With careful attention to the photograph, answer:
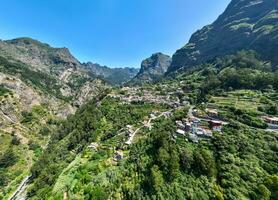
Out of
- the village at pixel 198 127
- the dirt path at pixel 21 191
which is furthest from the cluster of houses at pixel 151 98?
the dirt path at pixel 21 191

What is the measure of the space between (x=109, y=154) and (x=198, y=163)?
81.6 ft

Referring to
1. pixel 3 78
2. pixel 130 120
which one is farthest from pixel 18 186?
pixel 3 78

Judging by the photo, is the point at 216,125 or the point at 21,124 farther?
the point at 21,124

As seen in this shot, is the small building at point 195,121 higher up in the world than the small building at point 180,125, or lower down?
lower down

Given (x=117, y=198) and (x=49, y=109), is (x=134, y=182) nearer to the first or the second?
(x=117, y=198)

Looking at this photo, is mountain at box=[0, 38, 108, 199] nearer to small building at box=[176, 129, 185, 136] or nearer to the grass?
small building at box=[176, 129, 185, 136]

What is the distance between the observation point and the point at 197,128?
6438 centimetres

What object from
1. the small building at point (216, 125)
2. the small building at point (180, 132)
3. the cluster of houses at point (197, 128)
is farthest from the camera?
the small building at point (216, 125)

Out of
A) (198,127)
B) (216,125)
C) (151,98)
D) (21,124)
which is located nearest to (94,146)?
(198,127)

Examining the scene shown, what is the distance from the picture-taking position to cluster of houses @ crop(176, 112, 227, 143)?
6047cm

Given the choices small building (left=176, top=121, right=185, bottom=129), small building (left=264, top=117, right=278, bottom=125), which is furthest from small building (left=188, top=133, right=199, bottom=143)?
small building (left=264, top=117, right=278, bottom=125)

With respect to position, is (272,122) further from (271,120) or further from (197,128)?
(197,128)

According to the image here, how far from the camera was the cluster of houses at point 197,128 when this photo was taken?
60.5 metres

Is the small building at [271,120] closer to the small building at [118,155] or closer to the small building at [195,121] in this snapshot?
the small building at [195,121]
